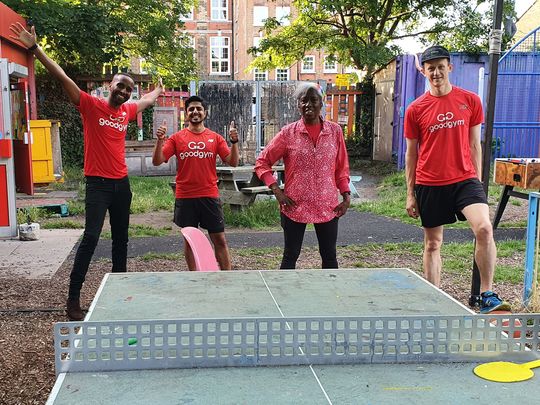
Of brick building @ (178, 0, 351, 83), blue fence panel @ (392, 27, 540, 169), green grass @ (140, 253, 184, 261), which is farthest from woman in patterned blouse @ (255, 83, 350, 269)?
brick building @ (178, 0, 351, 83)

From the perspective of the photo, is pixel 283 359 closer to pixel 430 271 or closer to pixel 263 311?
pixel 263 311

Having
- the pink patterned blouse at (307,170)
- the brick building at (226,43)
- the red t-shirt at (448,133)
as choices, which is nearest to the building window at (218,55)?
the brick building at (226,43)

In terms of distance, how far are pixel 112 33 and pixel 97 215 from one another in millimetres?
13204

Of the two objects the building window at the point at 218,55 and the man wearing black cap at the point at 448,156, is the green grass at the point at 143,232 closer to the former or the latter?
the man wearing black cap at the point at 448,156

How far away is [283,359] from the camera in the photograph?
191cm

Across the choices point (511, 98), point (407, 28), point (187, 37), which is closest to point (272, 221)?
point (511, 98)

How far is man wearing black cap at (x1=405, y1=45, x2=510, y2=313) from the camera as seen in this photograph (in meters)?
4.31

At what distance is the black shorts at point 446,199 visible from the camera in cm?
434

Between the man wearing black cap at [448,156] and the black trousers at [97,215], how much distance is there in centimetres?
236

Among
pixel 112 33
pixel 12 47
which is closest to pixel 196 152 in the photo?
pixel 12 47

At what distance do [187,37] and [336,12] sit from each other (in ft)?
17.5

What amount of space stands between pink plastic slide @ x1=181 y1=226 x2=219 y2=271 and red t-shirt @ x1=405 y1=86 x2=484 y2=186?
1934mm

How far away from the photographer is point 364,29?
21328mm

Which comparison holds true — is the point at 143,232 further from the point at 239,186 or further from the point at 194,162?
the point at 194,162
